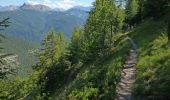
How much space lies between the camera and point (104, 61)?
54375 mm

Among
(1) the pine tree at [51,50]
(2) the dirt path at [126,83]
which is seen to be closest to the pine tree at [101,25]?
(1) the pine tree at [51,50]

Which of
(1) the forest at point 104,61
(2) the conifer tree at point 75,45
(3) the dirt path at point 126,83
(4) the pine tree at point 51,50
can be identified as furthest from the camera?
(2) the conifer tree at point 75,45

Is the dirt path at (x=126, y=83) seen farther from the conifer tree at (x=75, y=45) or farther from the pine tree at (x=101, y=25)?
the conifer tree at (x=75, y=45)

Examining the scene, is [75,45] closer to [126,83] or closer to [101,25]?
[101,25]

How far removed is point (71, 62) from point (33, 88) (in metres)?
19.4

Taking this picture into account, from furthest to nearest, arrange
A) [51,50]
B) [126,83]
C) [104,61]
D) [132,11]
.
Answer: [132,11] < [51,50] < [104,61] < [126,83]

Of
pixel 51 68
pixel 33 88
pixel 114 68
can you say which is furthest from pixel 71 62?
pixel 114 68

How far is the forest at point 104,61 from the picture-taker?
2250 centimetres

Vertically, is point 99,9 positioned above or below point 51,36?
above

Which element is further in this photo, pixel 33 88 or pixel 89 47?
pixel 33 88

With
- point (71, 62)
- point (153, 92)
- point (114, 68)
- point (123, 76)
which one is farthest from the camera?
point (71, 62)

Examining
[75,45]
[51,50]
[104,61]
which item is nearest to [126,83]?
[104,61]

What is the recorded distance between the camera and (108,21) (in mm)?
64938

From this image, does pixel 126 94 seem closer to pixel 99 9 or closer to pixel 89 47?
pixel 99 9
